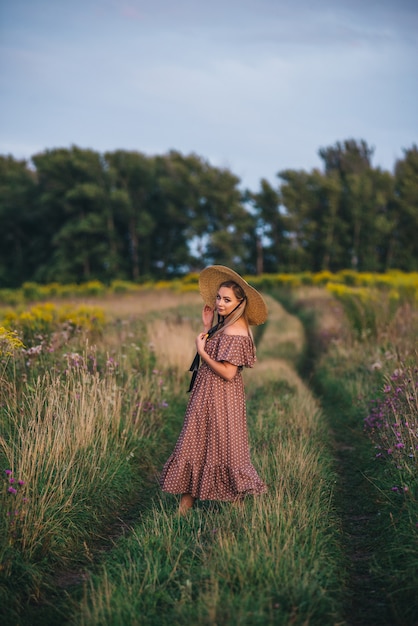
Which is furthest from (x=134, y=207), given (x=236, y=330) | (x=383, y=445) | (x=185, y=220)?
(x=236, y=330)

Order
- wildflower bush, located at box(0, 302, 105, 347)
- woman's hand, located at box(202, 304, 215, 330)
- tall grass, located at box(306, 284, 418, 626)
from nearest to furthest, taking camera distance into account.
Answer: tall grass, located at box(306, 284, 418, 626), woman's hand, located at box(202, 304, 215, 330), wildflower bush, located at box(0, 302, 105, 347)

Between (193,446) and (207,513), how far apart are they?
48 centimetres

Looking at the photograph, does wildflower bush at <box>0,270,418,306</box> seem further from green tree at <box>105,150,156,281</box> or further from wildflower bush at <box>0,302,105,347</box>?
wildflower bush at <box>0,302,105,347</box>

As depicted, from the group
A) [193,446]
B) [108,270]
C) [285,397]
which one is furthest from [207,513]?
[108,270]

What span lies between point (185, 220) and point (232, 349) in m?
41.2

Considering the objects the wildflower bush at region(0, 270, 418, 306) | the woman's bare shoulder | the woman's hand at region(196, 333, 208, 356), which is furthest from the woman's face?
the wildflower bush at region(0, 270, 418, 306)

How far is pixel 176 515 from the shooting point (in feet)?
13.3

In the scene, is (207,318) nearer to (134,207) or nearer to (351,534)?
(351,534)

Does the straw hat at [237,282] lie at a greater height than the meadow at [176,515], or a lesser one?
greater

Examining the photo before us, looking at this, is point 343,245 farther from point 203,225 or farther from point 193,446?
point 193,446

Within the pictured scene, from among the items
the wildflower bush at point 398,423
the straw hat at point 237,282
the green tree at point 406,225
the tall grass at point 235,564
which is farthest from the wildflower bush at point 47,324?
the green tree at point 406,225

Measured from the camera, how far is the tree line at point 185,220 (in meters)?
43.8

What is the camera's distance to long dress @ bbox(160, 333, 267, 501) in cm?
413

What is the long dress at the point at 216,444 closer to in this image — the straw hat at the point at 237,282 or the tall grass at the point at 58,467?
the straw hat at the point at 237,282
